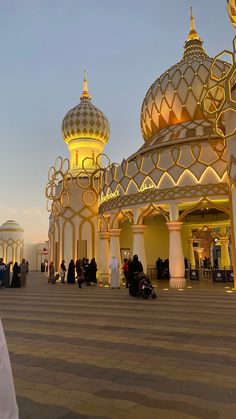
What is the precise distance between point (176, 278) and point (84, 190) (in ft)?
34.8

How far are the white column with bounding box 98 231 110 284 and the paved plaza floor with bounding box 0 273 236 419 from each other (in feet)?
38.1

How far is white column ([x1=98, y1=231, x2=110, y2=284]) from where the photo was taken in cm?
1992

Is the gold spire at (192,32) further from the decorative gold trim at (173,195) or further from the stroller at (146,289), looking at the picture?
the stroller at (146,289)

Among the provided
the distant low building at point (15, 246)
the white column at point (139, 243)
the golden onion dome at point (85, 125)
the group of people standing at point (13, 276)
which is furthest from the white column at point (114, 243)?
the distant low building at point (15, 246)

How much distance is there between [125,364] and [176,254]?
1131 cm

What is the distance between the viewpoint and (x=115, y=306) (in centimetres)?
965

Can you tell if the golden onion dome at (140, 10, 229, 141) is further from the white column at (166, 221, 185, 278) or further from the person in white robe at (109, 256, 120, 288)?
the person in white robe at (109, 256, 120, 288)

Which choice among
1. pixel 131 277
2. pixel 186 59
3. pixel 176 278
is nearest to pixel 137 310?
pixel 131 277

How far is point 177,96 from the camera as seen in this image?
20812 millimetres

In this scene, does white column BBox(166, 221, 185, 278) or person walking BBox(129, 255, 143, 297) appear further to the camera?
white column BBox(166, 221, 185, 278)

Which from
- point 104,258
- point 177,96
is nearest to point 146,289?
point 104,258

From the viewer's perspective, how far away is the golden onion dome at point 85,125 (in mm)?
27328

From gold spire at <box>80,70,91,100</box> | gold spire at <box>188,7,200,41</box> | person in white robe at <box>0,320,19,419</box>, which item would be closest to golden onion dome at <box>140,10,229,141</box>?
gold spire at <box>188,7,200,41</box>

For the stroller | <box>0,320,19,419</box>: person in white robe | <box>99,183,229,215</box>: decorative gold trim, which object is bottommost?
the stroller
